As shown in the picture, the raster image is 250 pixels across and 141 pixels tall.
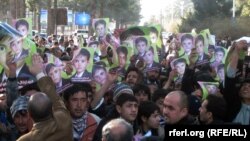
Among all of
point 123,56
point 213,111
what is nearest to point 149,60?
point 123,56

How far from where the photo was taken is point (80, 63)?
6.81m

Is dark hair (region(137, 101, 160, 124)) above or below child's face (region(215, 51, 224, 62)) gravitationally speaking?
below

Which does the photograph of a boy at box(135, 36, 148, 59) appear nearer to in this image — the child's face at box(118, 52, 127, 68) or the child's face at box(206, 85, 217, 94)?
the child's face at box(118, 52, 127, 68)

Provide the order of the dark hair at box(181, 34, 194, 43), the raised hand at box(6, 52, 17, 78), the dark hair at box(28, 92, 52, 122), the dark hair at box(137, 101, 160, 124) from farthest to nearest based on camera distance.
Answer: the dark hair at box(181, 34, 194, 43), the raised hand at box(6, 52, 17, 78), the dark hair at box(137, 101, 160, 124), the dark hair at box(28, 92, 52, 122)

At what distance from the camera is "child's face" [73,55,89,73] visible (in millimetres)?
6746

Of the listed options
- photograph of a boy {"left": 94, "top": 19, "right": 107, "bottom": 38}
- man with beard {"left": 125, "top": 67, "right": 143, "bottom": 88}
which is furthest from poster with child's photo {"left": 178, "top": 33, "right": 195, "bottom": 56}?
man with beard {"left": 125, "top": 67, "right": 143, "bottom": 88}

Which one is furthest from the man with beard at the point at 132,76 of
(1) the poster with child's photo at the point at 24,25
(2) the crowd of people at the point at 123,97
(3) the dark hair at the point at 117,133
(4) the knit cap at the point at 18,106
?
(3) the dark hair at the point at 117,133

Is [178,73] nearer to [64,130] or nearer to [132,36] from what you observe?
[132,36]

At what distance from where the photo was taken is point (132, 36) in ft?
29.3

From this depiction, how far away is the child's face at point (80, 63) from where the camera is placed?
22.1 feet

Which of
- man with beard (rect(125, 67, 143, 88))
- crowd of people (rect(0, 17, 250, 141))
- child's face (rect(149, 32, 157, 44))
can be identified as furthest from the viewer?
child's face (rect(149, 32, 157, 44))

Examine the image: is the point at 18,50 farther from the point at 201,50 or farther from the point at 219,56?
the point at 219,56

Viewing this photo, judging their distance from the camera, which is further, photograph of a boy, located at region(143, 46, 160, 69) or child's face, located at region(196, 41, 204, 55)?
child's face, located at region(196, 41, 204, 55)

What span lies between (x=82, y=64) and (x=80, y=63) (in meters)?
0.03
